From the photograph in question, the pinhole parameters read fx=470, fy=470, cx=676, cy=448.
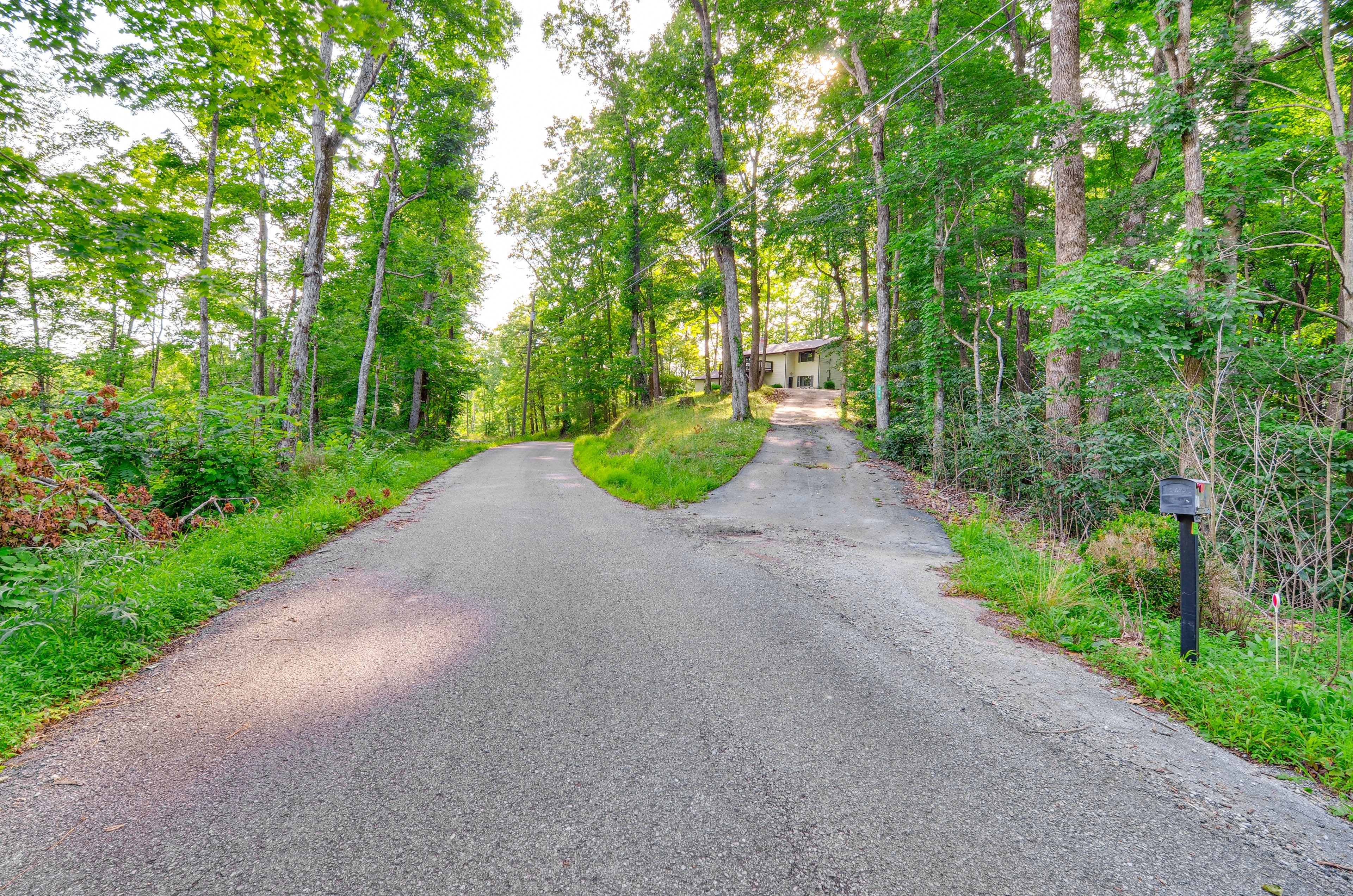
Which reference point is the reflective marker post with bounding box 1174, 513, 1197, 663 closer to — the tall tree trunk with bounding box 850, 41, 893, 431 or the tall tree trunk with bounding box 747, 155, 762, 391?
the tall tree trunk with bounding box 850, 41, 893, 431

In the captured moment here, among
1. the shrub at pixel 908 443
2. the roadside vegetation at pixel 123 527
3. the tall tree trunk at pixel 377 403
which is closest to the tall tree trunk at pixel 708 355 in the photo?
the shrub at pixel 908 443

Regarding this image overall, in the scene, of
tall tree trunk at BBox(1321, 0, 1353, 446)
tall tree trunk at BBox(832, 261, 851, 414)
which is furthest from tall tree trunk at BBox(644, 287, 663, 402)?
tall tree trunk at BBox(1321, 0, 1353, 446)

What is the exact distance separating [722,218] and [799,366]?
27.5 metres

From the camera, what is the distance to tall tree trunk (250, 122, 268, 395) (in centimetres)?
1481

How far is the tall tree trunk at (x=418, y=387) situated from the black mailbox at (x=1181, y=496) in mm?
21483

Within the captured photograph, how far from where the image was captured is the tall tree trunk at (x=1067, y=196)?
7.88m

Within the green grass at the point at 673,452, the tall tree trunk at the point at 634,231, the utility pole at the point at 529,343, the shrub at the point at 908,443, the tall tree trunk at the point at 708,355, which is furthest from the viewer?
the utility pole at the point at 529,343

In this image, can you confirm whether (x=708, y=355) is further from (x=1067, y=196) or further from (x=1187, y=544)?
(x=1187, y=544)

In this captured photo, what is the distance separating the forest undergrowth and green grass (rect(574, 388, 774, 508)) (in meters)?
5.47

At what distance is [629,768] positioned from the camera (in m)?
2.31

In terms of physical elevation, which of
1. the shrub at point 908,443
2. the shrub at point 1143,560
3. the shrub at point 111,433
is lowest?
the shrub at point 1143,560

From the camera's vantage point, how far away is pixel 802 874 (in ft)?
5.84

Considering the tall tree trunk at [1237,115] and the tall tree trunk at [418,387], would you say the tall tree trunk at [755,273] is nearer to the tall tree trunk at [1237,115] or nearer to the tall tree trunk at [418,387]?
the tall tree trunk at [1237,115]

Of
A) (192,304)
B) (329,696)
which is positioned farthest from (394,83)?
(329,696)
